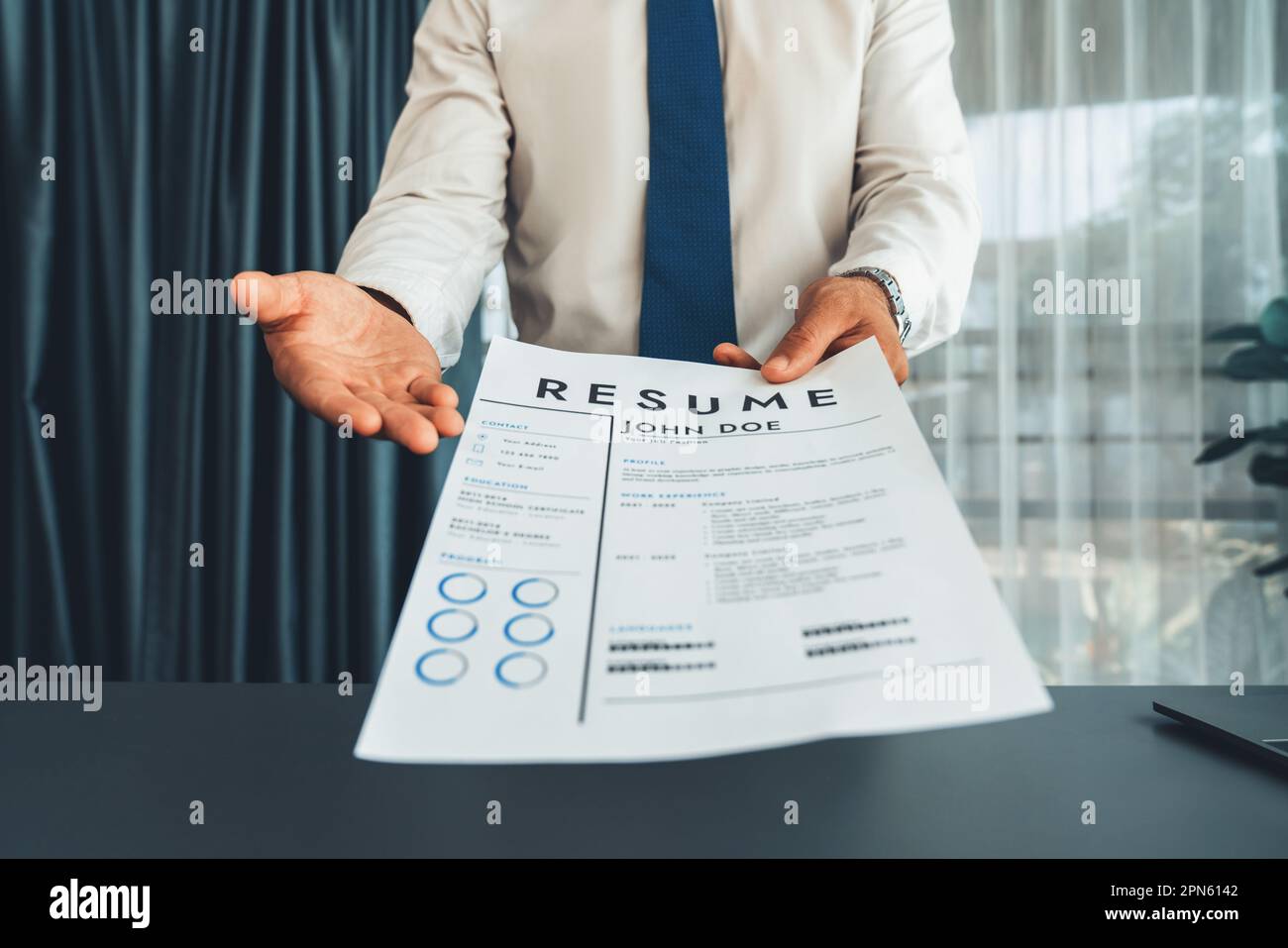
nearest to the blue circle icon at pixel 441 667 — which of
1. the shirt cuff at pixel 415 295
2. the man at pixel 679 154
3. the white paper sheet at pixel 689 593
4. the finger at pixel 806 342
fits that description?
the white paper sheet at pixel 689 593

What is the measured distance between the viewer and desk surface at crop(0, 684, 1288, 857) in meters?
0.35

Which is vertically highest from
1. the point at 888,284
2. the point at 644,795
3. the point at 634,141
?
the point at 634,141

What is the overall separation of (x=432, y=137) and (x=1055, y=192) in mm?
1803

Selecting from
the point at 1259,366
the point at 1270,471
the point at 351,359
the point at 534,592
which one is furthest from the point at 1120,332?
the point at 534,592

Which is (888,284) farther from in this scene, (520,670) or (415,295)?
(520,670)

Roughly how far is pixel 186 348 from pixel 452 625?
1.92 m

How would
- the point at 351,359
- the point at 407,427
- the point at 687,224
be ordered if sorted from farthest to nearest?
the point at 687,224 < the point at 351,359 < the point at 407,427

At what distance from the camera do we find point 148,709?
53cm

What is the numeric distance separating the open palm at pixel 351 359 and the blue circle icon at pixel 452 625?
0.54 feet

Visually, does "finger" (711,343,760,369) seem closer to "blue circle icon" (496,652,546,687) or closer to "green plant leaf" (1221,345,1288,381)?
"blue circle icon" (496,652,546,687)

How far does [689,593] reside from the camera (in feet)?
1.24

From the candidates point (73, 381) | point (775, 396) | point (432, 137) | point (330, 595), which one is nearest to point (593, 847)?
point (775, 396)

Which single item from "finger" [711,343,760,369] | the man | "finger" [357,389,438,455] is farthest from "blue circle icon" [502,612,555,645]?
the man

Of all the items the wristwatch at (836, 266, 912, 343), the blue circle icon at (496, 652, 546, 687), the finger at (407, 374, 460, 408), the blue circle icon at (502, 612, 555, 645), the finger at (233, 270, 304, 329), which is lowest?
the blue circle icon at (496, 652, 546, 687)
